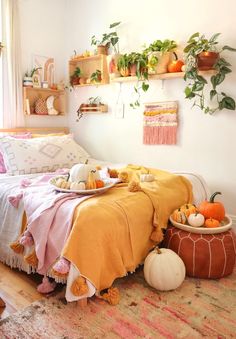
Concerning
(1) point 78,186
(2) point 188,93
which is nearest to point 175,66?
(2) point 188,93

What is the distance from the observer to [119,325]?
139 cm

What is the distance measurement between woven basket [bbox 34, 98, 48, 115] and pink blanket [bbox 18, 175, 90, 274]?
1.91 m

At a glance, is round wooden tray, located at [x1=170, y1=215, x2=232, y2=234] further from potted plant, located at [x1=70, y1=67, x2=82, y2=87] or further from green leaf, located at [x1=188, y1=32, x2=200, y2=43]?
potted plant, located at [x1=70, y1=67, x2=82, y2=87]

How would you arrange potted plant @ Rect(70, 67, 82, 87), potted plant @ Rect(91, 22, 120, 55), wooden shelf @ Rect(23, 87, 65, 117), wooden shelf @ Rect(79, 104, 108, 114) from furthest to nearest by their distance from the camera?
potted plant @ Rect(70, 67, 82, 87) → wooden shelf @ Rect(79, 104, 108, 114) → wooden shelf @ Rect(23, 87, 65, 117) → potted plant @ Rect(91, 22, 120, 55)

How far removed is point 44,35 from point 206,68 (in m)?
2.06

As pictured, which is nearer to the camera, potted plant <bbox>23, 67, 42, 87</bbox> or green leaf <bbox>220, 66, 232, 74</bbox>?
green leaf <bbox>220, 66, 232, 74</bbox>

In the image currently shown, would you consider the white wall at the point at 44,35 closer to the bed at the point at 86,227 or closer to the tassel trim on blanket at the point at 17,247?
the bed at the point at 86,227

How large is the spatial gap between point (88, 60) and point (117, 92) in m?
0.59

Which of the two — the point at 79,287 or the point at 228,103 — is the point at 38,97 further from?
the point at 79,287

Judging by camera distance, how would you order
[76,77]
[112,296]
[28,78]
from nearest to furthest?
[112,296] < [28,78] < [76,77]

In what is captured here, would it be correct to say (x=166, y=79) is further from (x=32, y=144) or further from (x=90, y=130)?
(x=32, y=144)

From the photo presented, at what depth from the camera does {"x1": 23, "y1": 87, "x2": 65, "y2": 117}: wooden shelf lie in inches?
128

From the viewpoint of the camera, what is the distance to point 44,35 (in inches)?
135

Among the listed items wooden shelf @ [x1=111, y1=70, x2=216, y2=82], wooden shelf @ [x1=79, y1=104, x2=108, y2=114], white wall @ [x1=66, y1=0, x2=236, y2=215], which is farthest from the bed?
wooden shelf @ [x1=79, y1=104, x2=108, y2=114]
